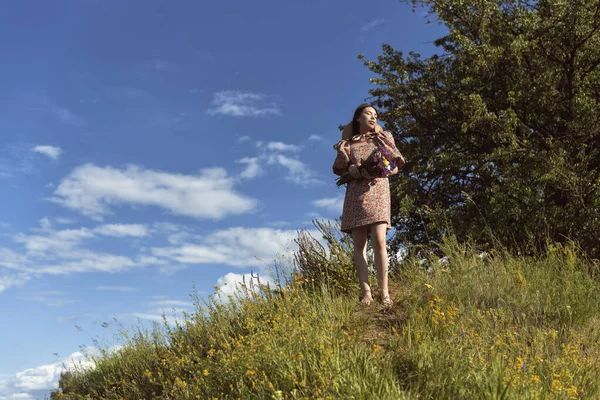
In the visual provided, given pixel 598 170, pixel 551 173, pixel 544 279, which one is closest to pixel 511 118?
pixel 551 173

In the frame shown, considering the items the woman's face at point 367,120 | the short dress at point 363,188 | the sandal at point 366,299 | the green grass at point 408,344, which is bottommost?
the green grass at point 408,344

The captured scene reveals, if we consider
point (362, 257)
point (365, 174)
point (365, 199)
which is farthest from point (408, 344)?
point (365, 174)

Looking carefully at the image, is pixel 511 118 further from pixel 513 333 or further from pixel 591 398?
pixel 591 398

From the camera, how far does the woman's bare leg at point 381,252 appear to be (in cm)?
590

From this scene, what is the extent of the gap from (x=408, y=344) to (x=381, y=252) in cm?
157

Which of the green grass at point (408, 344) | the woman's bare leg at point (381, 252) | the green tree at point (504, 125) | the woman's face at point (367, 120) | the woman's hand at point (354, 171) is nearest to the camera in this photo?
the green grass at point (408, 344)

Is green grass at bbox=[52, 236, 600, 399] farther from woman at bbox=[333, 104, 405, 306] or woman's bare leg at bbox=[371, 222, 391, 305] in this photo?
woman at bbox=[333, 104, 405, 306]

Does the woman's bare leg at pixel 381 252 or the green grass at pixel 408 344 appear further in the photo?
the woman's bare leg at pixel 381 252

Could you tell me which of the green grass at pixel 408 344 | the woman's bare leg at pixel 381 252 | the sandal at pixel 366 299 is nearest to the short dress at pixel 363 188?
the woman's bare leg at pixel 381 252

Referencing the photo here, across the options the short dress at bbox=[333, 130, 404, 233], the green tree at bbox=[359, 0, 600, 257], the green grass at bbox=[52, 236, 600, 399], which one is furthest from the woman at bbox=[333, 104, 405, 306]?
the green tree at bbox=[359, 0, 600, 257]

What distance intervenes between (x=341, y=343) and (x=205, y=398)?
1285 mm

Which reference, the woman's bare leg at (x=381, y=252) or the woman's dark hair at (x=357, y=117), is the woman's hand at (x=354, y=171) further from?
the woman's dark hair at (x=357, y=117)

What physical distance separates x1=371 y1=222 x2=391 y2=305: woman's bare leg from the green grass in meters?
0.25

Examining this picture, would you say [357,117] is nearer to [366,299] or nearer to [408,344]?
[366,299]
